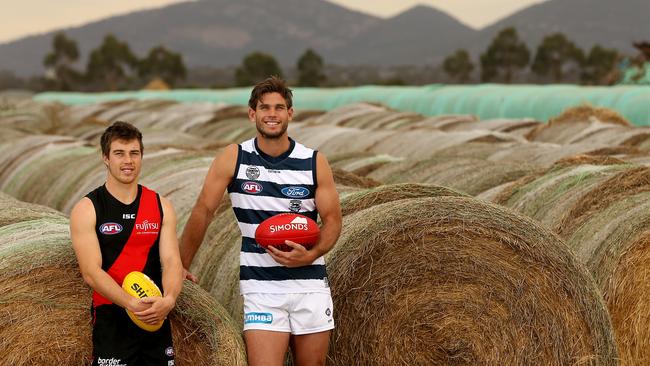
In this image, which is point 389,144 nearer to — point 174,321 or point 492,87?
point 174,321

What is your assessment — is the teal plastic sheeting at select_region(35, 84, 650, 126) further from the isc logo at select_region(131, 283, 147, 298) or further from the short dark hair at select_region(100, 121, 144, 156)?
the isc logo at select_region(131, 283, 147, 298)

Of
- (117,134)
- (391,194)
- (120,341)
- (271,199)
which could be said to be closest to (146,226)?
(117,134)

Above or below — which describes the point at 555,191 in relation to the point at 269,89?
below

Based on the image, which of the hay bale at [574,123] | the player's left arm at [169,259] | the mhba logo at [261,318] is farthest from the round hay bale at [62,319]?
the hay bale at [574,123]

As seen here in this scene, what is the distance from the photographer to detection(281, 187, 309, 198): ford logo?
597 centimetres

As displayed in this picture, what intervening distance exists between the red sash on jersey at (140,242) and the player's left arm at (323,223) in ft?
2.26

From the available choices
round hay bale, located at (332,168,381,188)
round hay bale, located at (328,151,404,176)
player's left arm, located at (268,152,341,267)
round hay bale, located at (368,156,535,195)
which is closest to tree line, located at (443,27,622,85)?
round hay bale, located at (328,151,404,176)

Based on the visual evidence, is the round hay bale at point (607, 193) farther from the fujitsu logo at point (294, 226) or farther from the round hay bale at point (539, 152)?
the round hay bale at point (539, 152)

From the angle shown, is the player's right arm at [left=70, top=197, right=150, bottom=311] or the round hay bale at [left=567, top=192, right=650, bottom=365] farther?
the round hay bale at [left=567, top=192, right=650, bottom=365]

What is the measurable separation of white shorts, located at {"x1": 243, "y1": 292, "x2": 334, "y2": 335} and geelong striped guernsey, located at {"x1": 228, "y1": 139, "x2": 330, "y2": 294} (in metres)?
0.04

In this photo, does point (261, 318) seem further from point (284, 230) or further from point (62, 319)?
point (62, 319)

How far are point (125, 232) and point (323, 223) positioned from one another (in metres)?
1.16

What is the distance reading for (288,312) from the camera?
6062 millimetres

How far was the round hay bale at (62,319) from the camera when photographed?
5953 millimetres
